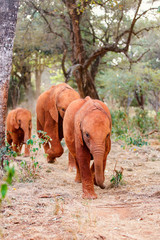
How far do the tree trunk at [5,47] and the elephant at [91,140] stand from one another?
4.55 feet

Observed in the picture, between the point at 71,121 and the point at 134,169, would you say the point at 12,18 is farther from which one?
the point at 134,169

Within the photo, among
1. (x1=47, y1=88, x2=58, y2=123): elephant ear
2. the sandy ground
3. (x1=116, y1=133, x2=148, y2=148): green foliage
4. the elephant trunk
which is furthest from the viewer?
(x1=47, y1=88, x2=58, y2=123): elephant ear

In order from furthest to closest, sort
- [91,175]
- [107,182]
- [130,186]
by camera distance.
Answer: [107,182] < [130,186] < [91,175]

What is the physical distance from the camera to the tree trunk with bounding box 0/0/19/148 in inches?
229

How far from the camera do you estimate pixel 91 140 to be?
188 inches

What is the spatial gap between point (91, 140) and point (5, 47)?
8.50 ft

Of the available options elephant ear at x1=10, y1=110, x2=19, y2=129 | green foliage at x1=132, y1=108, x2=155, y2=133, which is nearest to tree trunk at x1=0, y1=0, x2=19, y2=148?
elephant ear at x1=10, y1=110, x2=19, y2=129

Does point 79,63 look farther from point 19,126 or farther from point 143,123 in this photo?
point 19,126

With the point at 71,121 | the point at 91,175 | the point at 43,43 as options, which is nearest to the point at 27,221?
the point at 91,175

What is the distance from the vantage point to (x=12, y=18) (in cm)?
598

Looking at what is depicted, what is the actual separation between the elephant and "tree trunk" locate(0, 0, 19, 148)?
1387 millimetres

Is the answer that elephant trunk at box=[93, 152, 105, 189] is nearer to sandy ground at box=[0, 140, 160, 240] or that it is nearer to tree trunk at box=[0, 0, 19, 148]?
sandy ground at box=[0, 140, 160, 240]

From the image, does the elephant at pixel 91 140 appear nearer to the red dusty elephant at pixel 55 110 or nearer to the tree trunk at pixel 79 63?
the red dusty elephant at pixel 55 110

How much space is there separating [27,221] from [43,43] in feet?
49.4
